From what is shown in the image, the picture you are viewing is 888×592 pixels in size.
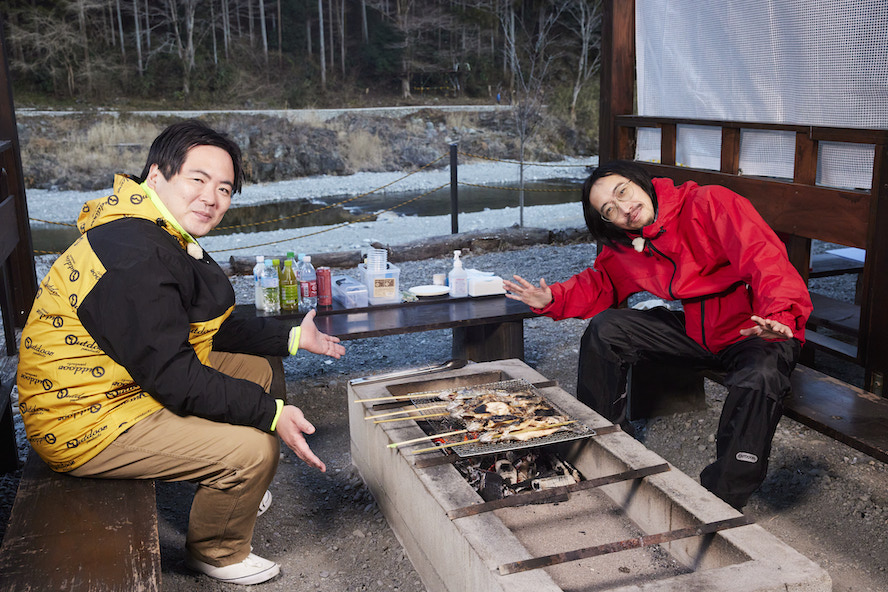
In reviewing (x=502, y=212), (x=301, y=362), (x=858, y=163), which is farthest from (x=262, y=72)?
(x=858, y=163)

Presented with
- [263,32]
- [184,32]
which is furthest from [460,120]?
[184,32]

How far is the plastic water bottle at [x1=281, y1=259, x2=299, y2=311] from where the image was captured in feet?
12.8

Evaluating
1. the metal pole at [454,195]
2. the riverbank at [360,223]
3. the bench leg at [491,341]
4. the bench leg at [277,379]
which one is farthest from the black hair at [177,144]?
the metal pole at [454,195]

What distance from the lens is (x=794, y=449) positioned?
3480 millimetres

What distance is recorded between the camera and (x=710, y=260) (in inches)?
118

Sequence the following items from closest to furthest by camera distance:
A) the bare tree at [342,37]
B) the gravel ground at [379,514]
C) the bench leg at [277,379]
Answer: the gravel ground at [379,514] < the bench leg at [277,379] < the bare tree at [342,37]

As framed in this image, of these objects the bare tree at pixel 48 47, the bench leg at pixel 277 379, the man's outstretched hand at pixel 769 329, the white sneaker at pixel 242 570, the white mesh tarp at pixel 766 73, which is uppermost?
the bare tree at pixel 48 47

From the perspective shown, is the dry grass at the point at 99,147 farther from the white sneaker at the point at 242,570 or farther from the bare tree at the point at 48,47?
the white sneaker at the point at 242,570

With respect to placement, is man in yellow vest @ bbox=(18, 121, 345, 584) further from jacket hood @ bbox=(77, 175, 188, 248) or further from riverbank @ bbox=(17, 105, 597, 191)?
riverbank @ bbox=(17, 105, 597, 191)

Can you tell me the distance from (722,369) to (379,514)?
4.89ft

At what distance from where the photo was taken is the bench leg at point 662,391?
3773 mm

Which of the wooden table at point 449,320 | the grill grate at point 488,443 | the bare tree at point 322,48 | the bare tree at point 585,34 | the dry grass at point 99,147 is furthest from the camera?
the bare tree at point 585,34

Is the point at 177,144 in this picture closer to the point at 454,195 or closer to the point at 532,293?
the point at 532,293

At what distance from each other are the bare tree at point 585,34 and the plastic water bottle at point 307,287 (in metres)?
22.4
